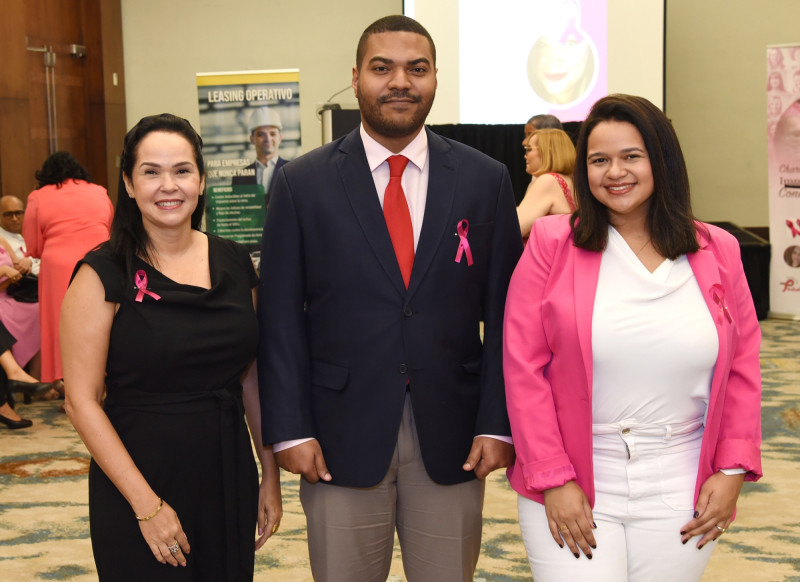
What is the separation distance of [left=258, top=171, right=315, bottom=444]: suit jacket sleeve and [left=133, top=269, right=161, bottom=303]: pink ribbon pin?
262 mm

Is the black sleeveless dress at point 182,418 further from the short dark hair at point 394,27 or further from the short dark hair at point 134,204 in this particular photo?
the short dark hair at point 394,27

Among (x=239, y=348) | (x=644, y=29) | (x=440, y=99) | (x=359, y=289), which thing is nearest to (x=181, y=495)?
(x=239, y=348)

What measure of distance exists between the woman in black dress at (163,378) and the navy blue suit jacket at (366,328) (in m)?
0.11

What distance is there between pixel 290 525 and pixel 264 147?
173 inches

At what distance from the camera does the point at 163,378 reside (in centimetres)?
197

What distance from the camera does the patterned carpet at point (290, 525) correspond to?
3.38 meters

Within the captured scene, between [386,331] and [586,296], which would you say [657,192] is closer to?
[586,296]

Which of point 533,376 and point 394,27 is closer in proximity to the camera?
point 533,376

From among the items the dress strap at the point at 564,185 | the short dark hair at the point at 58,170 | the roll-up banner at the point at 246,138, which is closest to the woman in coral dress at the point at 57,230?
the short dark hair at the point at 58,170

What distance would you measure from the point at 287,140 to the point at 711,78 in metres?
5.67

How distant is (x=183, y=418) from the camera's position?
1992 millimetres

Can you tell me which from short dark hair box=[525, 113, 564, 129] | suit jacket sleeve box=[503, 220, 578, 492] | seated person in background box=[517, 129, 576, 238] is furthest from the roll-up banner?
suit jacket sleeve box=[503, 220, 578, 492]

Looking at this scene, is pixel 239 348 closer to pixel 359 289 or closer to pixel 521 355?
pixel 359 289

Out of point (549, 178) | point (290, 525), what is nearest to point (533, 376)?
point (290, 525)
